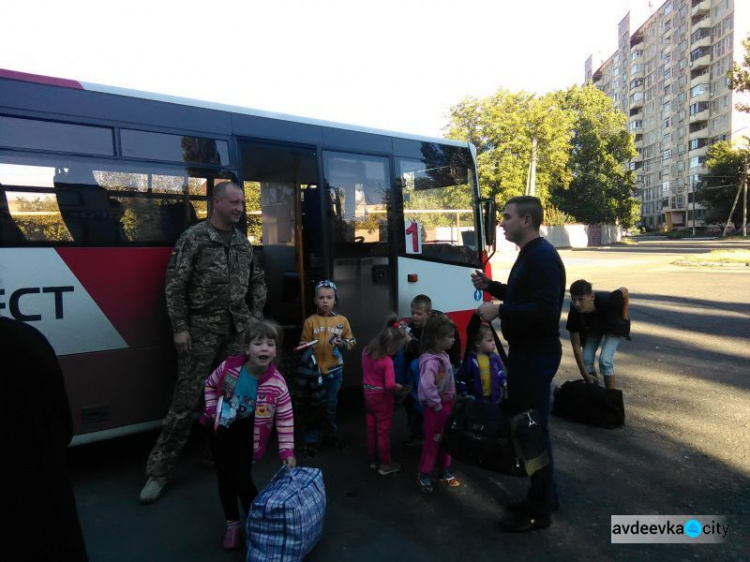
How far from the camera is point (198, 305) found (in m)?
3.74

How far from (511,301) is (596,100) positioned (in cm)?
5157

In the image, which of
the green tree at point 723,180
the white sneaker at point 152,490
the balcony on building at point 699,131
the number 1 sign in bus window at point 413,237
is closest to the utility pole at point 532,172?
the green tree at point 723,180

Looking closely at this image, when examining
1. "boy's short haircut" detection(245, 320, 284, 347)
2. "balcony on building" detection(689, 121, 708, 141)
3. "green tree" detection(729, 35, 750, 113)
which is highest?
"balcony on building" detection(689, 121, 708, 141)

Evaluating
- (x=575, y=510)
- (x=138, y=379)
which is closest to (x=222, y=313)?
(x=138, y=379)

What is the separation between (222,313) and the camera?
382 cm

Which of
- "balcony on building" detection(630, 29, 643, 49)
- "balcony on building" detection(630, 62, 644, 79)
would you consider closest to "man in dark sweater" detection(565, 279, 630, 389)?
"balcony on building" detection(630, 62, 644, 79)

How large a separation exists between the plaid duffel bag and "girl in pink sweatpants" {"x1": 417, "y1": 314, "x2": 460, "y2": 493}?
1133mm

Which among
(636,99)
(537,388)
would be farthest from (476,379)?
(636,99)

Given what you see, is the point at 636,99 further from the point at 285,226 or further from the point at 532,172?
the point at 285,226

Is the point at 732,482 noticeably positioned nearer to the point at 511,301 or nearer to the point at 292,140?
the point at 511,301

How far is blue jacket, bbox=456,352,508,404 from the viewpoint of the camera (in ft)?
13.4

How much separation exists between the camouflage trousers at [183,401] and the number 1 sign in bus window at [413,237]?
2.51 meters

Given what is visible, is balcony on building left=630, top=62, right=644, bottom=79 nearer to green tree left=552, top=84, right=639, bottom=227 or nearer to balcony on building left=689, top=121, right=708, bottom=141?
balcony on building left=689, top=121, right=708, bottom=141

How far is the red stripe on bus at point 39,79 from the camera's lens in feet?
11.2
